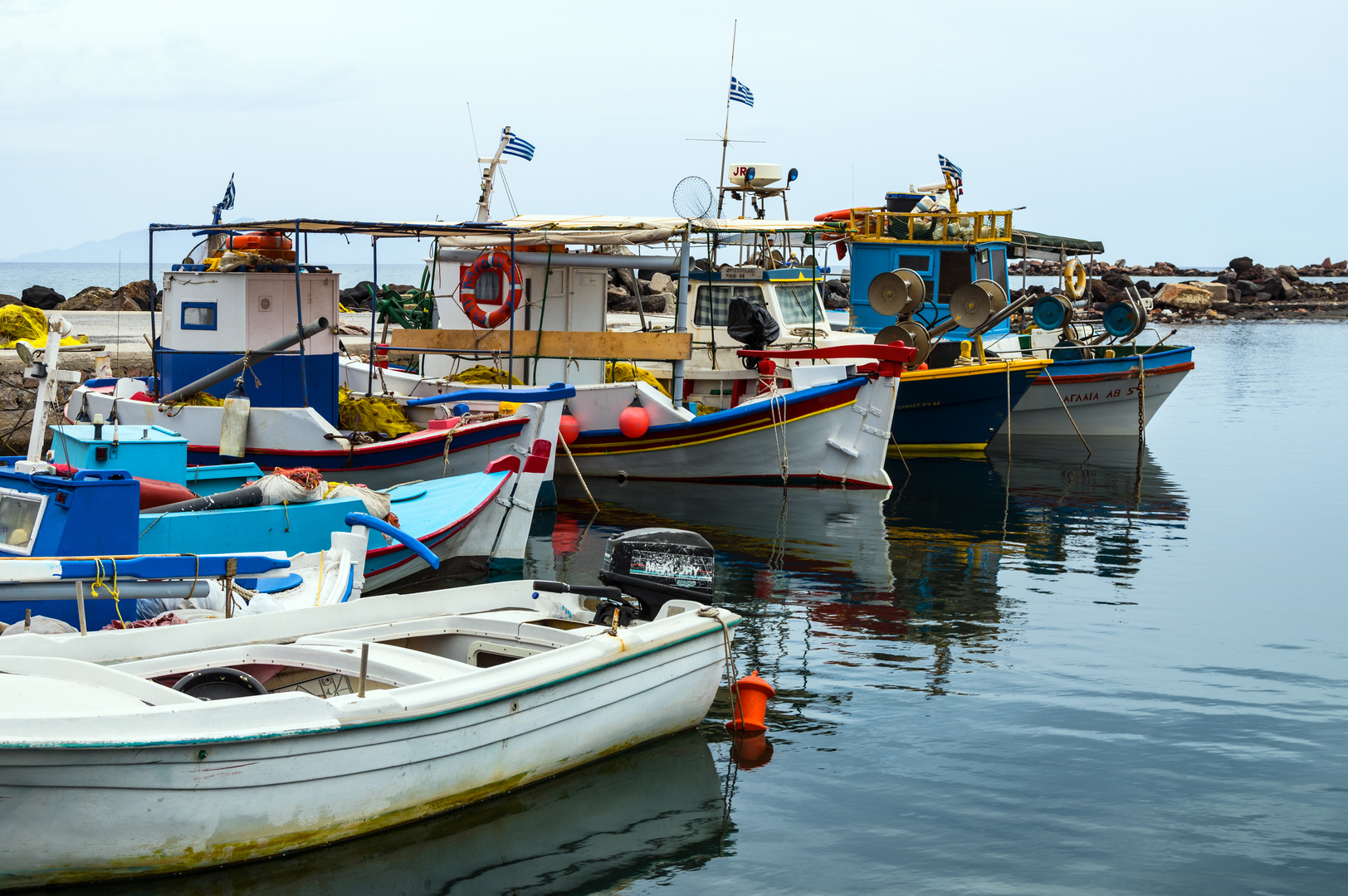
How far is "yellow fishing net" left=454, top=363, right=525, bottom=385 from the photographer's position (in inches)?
645

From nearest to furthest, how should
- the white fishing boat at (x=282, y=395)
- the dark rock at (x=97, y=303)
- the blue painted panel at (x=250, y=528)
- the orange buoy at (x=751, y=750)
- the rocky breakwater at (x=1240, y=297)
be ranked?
the orange buoy at (x=751, y=750) < the blue painted panel at (x=250, y=528) < the white fishing boat at (x=282, y=395) < the dark rock at (x=97, y=303) < the rocky breakwater at (x=1240, y=297)

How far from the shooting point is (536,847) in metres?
6.02

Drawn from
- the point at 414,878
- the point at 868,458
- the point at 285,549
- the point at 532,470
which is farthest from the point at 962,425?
the point at 414,878

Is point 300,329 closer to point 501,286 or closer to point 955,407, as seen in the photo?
point 501,286

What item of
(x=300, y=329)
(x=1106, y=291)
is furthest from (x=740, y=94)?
(x=1106, y=291)

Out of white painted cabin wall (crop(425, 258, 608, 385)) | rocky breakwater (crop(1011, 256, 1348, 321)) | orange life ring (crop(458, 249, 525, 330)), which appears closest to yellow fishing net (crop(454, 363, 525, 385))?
white painted cabin wall (crop(425, 258, 608, 385))

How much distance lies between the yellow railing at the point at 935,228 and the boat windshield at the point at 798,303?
369cm

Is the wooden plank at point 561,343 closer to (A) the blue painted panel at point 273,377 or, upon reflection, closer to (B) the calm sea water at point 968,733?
(B) the calm sea water at point 968,733

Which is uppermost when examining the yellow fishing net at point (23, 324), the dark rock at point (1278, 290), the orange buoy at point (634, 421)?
the dark rock at point (1278, 290)

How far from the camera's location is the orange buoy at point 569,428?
16438 mm

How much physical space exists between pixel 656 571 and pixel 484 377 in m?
9.41

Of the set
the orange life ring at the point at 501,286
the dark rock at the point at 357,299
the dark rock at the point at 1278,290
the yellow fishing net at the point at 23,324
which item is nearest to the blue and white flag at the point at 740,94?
the orange life ring at the point at 501,286

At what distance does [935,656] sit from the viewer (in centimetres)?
931

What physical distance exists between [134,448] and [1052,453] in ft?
51.6
